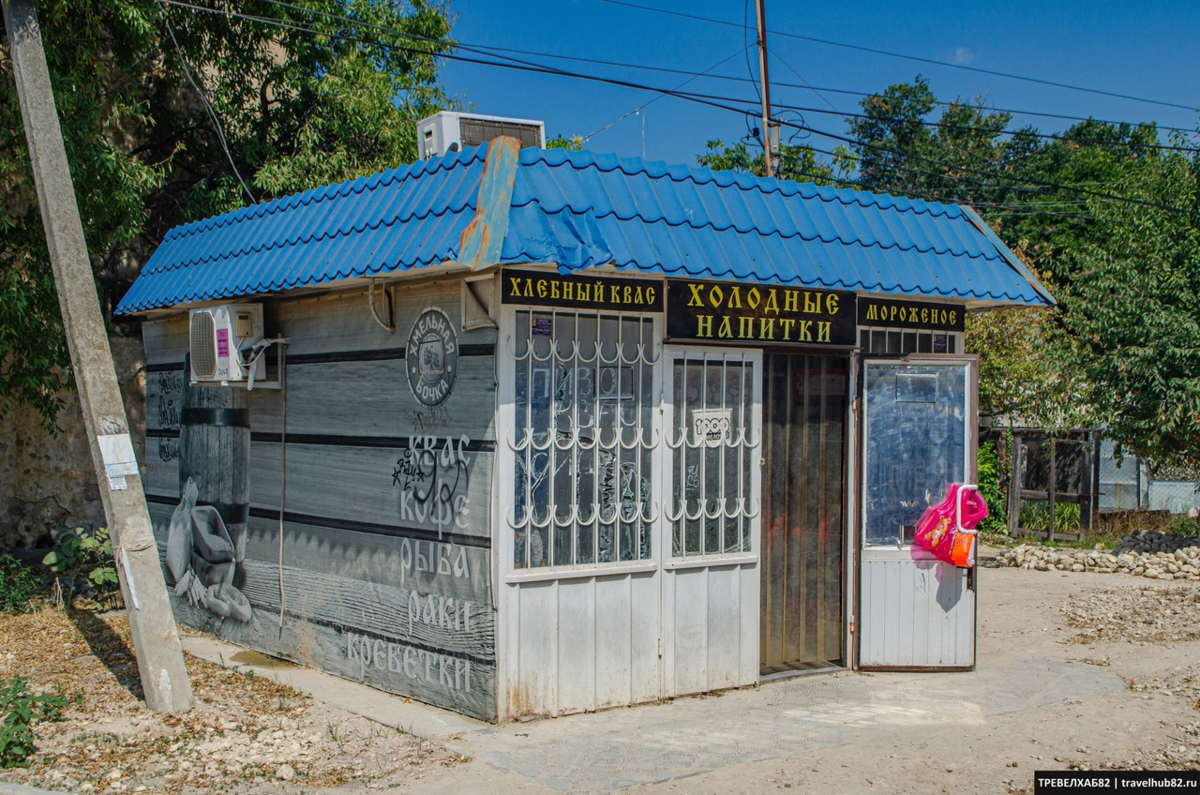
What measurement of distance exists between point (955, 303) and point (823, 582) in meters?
2.34

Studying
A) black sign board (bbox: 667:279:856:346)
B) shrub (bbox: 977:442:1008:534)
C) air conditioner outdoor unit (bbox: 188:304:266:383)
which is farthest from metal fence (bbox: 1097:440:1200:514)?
air conditioner outdoor unit (bbox: 188:304:266:383)

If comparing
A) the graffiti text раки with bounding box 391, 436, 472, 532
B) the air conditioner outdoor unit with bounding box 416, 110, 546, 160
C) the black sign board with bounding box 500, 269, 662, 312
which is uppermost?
the air conditioner outdoor unit with bounding box 416, 110, 546, 160

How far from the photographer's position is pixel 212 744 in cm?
591

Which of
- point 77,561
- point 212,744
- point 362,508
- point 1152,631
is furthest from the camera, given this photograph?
point 77,561

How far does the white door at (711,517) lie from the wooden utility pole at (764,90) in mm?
9666

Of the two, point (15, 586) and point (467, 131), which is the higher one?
point (467, 131)

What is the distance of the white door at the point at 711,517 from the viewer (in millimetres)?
6973

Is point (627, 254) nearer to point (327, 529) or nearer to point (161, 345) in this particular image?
point (327, 529)

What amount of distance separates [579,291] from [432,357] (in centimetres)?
102

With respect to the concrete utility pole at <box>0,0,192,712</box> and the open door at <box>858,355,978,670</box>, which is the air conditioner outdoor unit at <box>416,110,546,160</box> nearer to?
the concrete utility pole at <box>0,0,192,712</box>

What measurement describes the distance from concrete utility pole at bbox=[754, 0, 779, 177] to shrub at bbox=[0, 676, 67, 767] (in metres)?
12.5

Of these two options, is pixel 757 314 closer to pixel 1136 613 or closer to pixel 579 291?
pixel 579 291

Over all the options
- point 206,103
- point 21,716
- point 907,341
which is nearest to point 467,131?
point 907,341

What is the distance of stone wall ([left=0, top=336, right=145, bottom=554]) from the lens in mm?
10844
